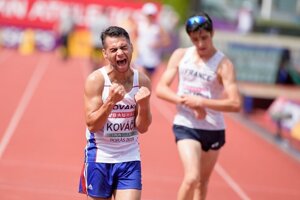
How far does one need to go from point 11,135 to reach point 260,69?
10.7m

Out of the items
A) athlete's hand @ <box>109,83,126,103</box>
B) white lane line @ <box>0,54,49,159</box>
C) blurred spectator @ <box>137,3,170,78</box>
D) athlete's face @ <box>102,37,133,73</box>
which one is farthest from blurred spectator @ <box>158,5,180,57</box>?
athlete's hand @ <box>109,83,126,103</box>

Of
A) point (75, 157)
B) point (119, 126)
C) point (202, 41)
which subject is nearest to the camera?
point (119, 126)

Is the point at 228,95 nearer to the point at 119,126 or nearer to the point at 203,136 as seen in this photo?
the point at 203,136

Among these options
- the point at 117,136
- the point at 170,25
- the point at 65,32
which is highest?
the point at 117,136

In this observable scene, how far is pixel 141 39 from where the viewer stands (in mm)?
16891

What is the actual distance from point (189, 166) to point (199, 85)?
0.87m

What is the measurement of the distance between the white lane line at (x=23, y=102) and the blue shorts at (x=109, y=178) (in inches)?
231

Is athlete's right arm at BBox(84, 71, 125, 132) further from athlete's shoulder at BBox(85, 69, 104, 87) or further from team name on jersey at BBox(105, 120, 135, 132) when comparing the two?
team name on jersey at BBox(105, 120, 135, 132)

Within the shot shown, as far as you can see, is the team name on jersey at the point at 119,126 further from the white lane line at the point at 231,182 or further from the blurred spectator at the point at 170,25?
the blurred spectator at the point at 170,25

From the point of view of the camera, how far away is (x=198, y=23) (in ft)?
23.7

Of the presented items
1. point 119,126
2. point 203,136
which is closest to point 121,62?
point 119,126

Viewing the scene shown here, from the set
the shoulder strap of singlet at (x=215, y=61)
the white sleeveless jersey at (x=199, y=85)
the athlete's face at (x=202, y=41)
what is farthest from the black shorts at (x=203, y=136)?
the athlete's face at (x=202, y=41)

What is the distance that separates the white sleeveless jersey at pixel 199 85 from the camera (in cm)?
751

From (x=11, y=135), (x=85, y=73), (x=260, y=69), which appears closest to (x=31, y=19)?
(x=85, y=73)
